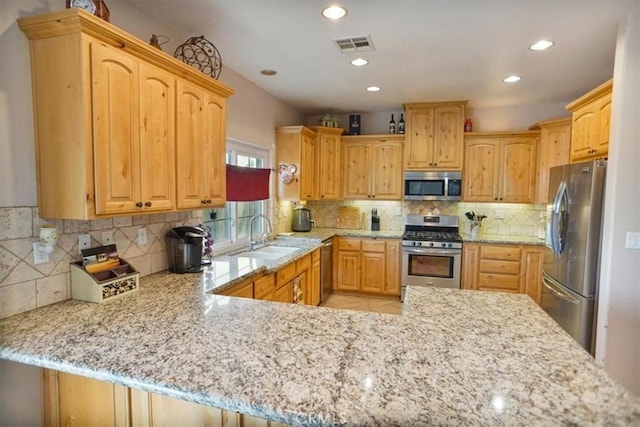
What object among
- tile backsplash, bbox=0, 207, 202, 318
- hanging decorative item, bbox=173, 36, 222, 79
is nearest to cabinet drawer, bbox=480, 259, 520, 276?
hanging decorative item, bbox=173, 36, 222, 79

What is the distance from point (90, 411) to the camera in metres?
1.42

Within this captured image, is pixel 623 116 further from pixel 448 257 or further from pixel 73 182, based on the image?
pixel 73 182

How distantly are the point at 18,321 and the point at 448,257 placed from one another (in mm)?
4141

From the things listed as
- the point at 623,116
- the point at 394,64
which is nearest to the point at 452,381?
the point at 623,116

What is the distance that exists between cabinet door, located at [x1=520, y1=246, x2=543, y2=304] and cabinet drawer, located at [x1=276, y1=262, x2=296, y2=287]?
292cm

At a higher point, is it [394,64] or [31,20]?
[394,64]

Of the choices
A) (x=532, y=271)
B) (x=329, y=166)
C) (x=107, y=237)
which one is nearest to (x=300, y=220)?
(x=329, y=166)

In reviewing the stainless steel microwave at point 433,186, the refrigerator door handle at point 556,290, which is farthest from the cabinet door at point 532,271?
the stainless steel microwave at point 433,186

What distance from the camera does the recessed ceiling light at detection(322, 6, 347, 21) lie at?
2.12 metres

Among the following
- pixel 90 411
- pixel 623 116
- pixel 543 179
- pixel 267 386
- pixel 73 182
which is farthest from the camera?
pixel 543 179

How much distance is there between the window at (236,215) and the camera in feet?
10.5

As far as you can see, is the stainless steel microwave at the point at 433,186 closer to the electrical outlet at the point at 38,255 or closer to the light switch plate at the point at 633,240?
the light switch plate at the point at 633,240

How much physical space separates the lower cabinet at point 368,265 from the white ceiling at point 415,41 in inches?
78.3

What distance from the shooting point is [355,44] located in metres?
2.64
